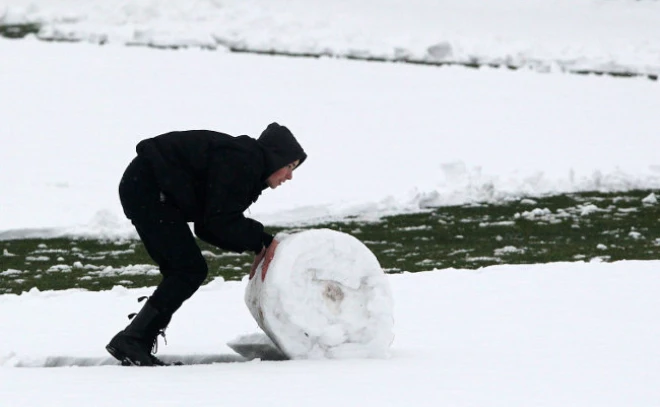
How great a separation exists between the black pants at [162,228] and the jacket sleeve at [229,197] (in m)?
0.15

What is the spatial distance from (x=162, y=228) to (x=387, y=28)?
2012 centimetres

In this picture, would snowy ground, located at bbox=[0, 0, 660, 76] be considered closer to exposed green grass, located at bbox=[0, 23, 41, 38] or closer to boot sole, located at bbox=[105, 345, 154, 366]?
exposed green grass, located at bbox=[0, 23, 41, 38]

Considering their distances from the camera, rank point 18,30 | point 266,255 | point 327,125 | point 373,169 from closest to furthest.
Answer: point 266,255, point 373,169, point 327,125, point 18,30

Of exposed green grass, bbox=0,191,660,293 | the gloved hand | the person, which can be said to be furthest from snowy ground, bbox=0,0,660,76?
the person

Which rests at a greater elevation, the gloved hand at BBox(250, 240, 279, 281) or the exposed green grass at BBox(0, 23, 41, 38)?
the exposed green grass at BBox(0, 23, 41, 38)

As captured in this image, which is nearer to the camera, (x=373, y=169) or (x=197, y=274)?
(x=197, y=274)

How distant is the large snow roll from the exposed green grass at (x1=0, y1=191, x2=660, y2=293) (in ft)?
12.4

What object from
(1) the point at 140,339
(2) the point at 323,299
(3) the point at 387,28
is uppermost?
(3) the point at 387,28

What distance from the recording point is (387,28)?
25797mm

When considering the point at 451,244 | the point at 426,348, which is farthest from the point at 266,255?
the point at 451,244

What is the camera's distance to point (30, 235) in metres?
13.0

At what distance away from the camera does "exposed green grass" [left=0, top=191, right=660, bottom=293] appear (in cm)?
1057

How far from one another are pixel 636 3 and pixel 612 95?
29.8ft

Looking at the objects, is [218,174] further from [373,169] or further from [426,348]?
[373,169]
